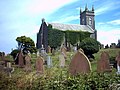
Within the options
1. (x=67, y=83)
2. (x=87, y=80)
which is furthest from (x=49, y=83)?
(x=87, y=80)

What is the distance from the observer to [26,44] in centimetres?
3906

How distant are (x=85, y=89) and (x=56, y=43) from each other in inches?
2022

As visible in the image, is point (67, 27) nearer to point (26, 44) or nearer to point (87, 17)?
point (87, 17)

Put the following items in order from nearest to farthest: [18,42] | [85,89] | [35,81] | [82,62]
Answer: [85,89]
[35,81]
[82,62]
[18,42]

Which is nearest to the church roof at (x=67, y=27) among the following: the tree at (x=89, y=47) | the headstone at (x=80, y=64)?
the tree at (x=89, y=47)

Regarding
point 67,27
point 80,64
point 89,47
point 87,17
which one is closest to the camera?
point 80,64

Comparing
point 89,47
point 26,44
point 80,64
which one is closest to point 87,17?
point 26,44

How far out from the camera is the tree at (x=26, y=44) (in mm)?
38469

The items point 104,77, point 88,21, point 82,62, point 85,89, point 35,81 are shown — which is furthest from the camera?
point 88,21

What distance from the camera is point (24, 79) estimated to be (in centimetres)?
850

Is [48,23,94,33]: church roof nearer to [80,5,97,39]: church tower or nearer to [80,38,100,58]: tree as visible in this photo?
[80,5,97,39]: church tower

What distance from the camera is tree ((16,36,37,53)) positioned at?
38.5 meters

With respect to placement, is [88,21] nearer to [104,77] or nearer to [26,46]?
[26,46]

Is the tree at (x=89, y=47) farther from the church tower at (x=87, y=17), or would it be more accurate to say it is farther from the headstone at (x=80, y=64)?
the church tower at (x=87, y=17)
